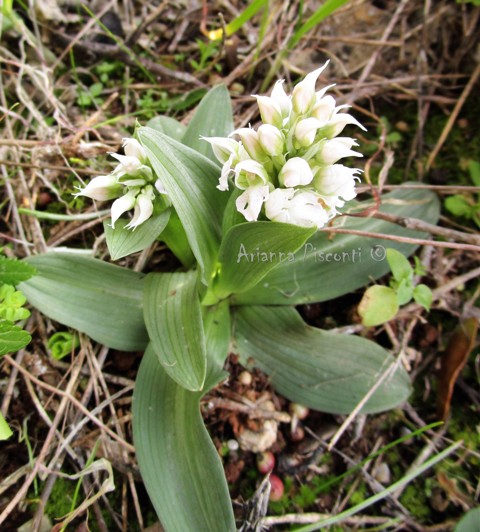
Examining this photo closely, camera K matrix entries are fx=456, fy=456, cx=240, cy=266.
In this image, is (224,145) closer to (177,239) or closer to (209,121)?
(177,239)


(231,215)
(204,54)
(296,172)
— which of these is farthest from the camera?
(204,54)

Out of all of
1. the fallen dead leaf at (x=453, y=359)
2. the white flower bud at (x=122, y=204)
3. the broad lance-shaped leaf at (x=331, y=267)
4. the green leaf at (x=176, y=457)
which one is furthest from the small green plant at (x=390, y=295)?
the white flower bud at (x=122, y=204)

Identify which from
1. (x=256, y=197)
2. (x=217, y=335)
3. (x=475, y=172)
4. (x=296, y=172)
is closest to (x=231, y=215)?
(x=256, y=197)

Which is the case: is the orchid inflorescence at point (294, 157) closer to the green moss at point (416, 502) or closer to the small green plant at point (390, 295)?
the small green plant at point (390, 295)

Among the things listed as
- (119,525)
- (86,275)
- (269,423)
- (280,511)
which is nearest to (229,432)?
(269,423)

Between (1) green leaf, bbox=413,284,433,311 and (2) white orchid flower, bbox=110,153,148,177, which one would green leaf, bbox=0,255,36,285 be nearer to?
(2) white orchid flower, bbox=110,153,148,177

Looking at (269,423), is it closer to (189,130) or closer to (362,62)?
(189,130)
